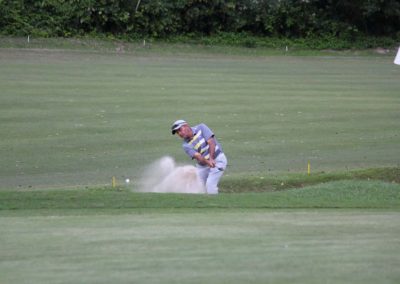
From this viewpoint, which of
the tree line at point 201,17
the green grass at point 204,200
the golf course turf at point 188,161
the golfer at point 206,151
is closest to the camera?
the golf course turf at point 188,161

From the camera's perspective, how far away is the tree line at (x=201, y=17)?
137 ft

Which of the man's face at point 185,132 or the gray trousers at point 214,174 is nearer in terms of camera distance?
the man's face at point 185,132

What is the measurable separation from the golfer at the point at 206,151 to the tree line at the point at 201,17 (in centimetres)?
2635

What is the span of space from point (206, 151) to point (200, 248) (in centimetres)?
659

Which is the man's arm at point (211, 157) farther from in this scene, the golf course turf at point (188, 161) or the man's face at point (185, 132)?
the golf course turf at point (188, 161)

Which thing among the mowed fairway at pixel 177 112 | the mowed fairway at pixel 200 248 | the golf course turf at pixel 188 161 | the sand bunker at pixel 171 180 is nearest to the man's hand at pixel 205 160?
the sand bunker at pixel 171 180

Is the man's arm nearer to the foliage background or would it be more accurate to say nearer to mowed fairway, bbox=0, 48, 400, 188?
mowed fairway, bbox=0, 48, 400, 188

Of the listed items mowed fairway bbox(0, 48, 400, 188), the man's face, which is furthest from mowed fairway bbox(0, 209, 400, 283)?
mowed fairway bbox(0, 48, 400, 188)

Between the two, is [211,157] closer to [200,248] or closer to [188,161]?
[188,161]

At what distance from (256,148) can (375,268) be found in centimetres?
1373

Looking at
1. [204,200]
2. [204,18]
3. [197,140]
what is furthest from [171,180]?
[204,18]

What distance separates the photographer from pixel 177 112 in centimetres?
2650

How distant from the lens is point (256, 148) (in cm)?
2173

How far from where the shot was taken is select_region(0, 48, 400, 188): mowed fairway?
66.0 feet
